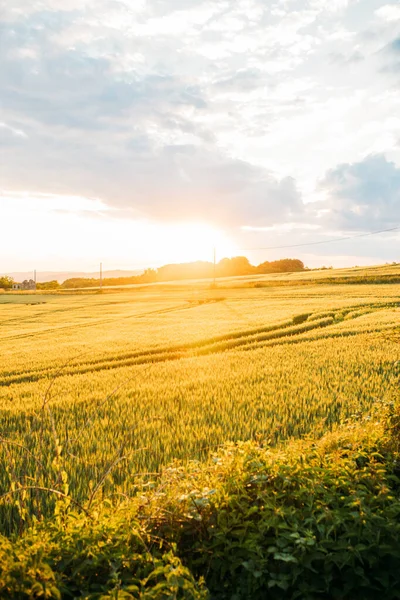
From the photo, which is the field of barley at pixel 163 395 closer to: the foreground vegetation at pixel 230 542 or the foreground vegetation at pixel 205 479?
the foreground vegetation at pixel 205 479

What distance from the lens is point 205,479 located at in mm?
5098

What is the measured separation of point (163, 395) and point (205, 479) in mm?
6250

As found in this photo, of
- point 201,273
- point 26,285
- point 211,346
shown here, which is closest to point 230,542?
point 211,346

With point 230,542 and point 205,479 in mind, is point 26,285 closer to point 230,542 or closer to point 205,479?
point 205,479

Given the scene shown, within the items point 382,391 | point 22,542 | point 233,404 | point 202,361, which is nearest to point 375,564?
point 22,542

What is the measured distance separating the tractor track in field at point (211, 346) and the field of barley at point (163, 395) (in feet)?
0.18

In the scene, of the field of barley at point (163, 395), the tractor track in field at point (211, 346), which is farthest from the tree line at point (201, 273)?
the field of barley at point (163, 395)

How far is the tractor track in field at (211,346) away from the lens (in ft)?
52.4

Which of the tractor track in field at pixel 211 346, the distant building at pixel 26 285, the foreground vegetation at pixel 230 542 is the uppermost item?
the distant building at pixel 26 285

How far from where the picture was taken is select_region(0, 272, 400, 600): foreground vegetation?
3832 mm

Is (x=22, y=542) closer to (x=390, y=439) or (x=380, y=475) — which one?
(x=380, y=475)

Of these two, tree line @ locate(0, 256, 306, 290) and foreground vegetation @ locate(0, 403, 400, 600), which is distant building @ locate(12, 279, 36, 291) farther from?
foreground vegetation @ locate(0, 403, 400, 600)

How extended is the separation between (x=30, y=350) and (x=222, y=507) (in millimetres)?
18934

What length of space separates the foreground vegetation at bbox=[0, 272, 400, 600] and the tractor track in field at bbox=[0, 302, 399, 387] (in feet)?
1.01
